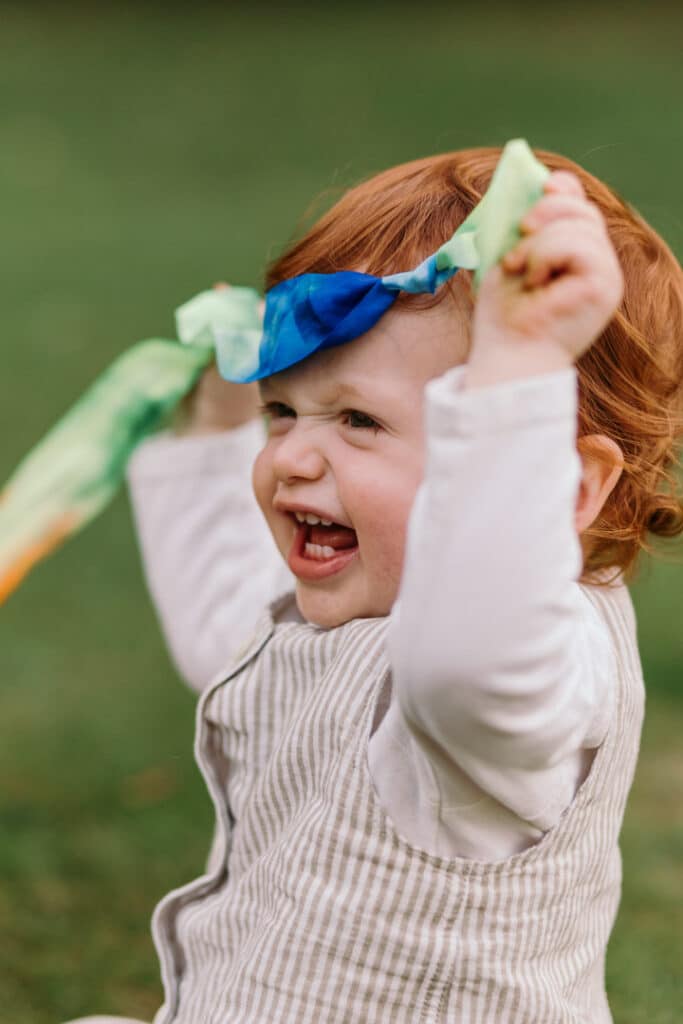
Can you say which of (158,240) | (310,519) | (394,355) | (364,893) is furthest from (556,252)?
(158,240)

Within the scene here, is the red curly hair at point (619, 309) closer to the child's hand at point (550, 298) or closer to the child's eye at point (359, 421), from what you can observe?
the child's eye at point (359, 421)

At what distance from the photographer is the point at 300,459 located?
1.53 m

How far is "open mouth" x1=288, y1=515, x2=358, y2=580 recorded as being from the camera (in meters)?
1.55

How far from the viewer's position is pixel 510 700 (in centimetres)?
109

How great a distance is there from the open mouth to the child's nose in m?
0.05

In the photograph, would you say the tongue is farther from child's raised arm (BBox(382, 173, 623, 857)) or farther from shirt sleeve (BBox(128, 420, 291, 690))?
shirt sleeve (BBox(128, 420, 291, 690))

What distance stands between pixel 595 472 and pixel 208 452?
2.74 feet

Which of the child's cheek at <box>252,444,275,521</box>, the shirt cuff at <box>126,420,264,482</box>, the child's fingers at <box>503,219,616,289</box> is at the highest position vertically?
the child's fingers at <box>503,219,616,289</box>

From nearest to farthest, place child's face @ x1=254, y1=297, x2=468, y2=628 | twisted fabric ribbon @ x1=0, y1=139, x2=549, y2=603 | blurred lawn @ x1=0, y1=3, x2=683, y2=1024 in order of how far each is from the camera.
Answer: child's face @ x1=254, y1=297, x2=468, y2=628 < twisted fabric ribbon @ x1=0, y1=139, x2=549, y2=603 < blurred lawn @ x1=0, y1=3, x2=683, y2=1024

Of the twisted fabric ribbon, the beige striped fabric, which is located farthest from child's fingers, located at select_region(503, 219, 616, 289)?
the twisted fabric ribbon

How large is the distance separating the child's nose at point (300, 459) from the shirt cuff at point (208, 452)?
64 cm

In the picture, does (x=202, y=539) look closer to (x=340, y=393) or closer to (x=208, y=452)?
(x=208, y=452)

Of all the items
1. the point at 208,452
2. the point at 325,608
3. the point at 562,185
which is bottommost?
the point at 325,608

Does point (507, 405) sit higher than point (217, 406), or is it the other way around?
point (217, 406)
